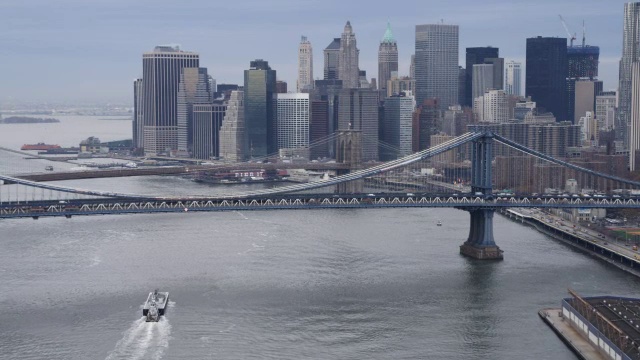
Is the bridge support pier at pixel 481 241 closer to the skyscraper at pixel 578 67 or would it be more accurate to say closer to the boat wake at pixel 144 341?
the boat wake at pixel 144 341

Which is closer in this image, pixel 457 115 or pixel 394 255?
pixel 394 255

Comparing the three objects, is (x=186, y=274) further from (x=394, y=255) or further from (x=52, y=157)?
(x=52, y=157)

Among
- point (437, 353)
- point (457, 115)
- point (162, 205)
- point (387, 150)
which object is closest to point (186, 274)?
point (162, 205)

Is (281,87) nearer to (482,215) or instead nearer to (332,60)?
(332,60)

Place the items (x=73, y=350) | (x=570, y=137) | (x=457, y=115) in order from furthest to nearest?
1. (x=457, y=115)
2. (x=570, y=137)
3. (x=73, y=350)

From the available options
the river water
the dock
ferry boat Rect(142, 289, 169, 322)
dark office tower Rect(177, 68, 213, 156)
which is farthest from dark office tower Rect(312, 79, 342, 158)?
the dock

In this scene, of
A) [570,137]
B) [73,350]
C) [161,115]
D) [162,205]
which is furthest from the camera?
[161,115]
